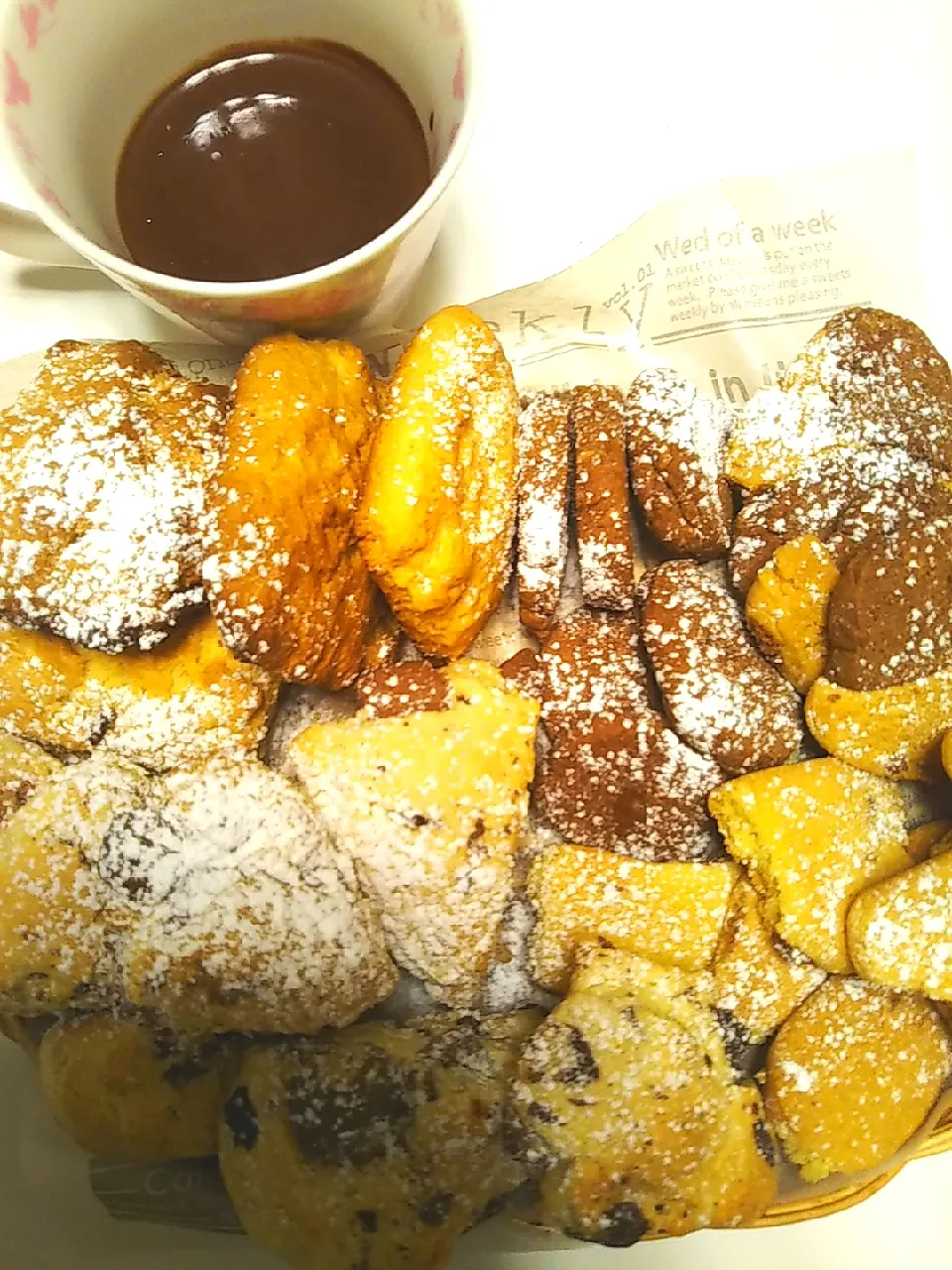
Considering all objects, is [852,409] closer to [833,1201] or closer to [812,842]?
[812,842]

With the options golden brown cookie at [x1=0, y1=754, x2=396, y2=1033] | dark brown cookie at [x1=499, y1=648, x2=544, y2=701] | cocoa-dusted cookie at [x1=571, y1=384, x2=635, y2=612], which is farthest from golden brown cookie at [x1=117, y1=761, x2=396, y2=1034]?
cocoa-dusted cookie at [x1=571, y1=384, x2=635, y2=612]

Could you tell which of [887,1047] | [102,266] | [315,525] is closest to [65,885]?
[315,525]

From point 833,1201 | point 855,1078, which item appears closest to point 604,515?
point 855,1078

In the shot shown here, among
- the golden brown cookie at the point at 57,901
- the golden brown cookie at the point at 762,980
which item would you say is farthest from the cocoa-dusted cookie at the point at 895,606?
the golden brown cookie at the point at 57,901

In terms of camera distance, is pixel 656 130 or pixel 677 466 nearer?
pixel 677 466

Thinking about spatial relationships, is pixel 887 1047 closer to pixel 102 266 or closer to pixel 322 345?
pixel 322 345

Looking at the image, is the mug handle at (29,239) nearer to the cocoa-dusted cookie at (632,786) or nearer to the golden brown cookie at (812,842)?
the cocoa-dusted cookie at (632,786)

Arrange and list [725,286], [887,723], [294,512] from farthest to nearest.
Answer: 1. [725,286]
2. [887,723]
3. [294,512]
